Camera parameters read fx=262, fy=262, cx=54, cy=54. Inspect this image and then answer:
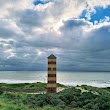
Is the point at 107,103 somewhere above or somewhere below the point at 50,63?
below

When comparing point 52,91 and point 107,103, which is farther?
point 52,91

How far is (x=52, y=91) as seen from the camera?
80.1ft

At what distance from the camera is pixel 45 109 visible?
47.9ft

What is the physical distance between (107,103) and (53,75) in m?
8.85

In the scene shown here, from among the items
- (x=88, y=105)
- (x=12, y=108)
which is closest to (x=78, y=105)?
(x=88, y=105)

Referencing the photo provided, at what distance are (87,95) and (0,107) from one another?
728cm

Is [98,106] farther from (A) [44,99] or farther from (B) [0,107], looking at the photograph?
(B) [0,107]

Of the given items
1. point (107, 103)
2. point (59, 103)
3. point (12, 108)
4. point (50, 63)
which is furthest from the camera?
point (50, 63)

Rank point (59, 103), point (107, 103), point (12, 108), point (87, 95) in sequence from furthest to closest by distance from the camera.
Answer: point (87, 95), point (59, 103), point (107, 103), point (12, 108)

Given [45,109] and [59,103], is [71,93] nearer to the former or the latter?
[59,103]

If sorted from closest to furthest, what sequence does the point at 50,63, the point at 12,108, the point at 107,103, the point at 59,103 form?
the point at 12,108 < the point at 107,103 < the point at 59,103 < the point at 50,63

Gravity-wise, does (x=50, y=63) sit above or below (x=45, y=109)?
above

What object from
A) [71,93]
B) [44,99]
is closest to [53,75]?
[71,93]

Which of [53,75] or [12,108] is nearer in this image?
[12,108]
